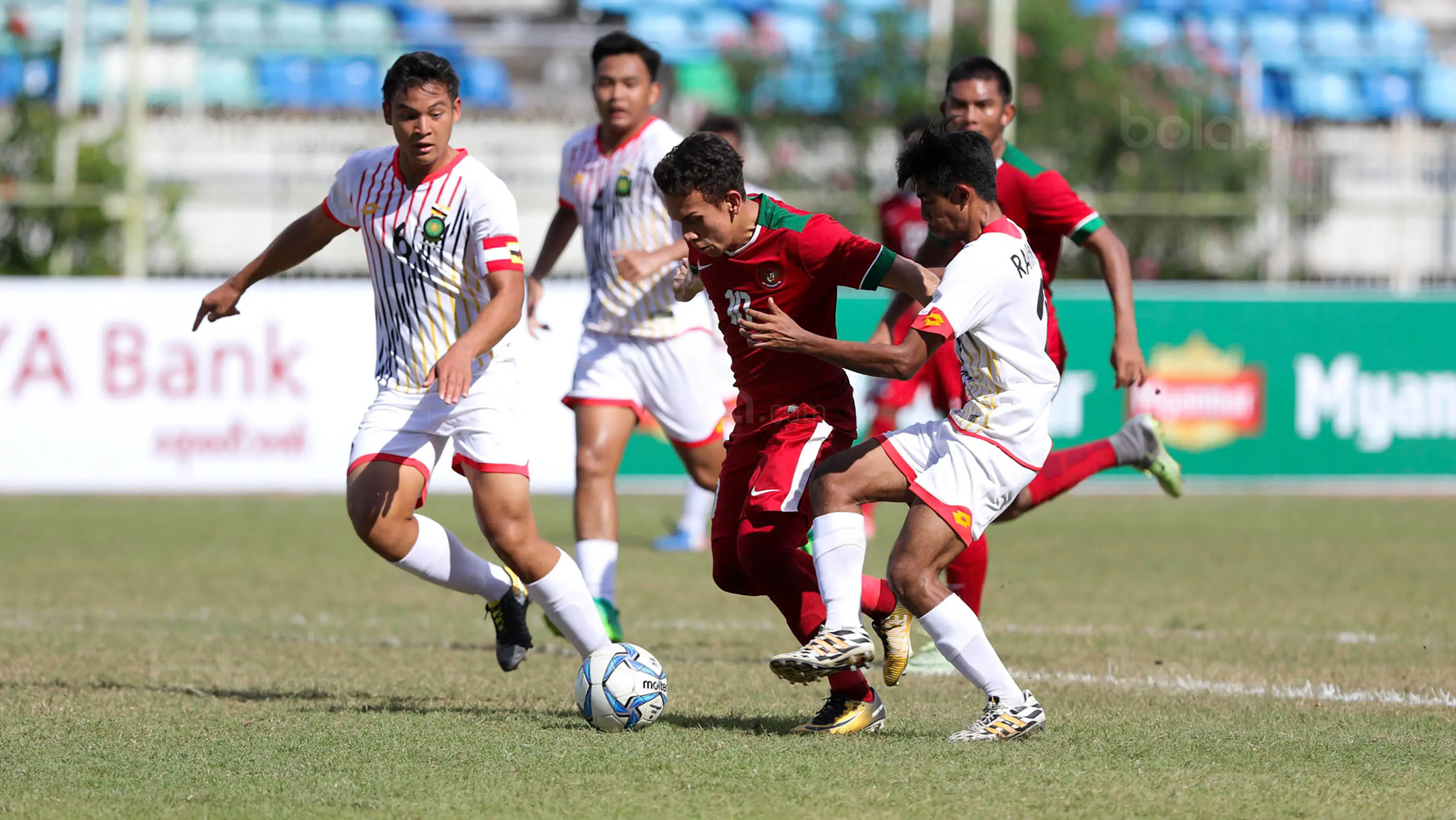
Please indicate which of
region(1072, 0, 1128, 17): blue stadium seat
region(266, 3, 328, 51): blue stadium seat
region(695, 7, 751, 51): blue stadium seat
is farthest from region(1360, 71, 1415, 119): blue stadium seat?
region(266, 3, 328, 51): blue stadium seat

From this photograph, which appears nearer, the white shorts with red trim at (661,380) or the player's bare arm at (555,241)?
the white shorts with red trim at (661,380)

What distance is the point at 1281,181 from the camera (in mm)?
18953

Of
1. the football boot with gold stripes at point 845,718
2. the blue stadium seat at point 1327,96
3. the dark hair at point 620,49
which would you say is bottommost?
the football boot with gold stripes at point 845,718

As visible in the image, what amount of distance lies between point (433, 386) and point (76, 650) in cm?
227

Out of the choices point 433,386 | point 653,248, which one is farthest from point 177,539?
point 433,386

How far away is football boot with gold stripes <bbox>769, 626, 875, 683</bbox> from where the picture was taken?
4.65m

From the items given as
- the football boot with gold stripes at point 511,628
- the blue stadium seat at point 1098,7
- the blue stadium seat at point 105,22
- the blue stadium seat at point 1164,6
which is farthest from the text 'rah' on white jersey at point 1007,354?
the blue stadium seat at point 1164,6

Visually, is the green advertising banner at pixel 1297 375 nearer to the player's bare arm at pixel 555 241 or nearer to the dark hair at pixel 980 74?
the player's bare arm at pixel 555 241

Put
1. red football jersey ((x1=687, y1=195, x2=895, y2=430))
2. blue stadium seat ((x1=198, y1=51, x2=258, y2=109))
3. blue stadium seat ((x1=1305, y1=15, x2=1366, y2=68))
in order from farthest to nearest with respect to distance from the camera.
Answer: blue stadium seat ((x1=1305, y1=15, x2=1366, y2=68)) < blue stadium seat ((x1=198, y1=51, x2=258, y2=109)) < red football jersey ((x1=687, y1=195, x2=895, y2=430))

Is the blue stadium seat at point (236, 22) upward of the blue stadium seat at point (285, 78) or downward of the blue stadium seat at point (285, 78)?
upward

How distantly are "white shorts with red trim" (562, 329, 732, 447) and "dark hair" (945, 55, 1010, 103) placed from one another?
5.56 feet

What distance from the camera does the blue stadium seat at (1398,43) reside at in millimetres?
24781

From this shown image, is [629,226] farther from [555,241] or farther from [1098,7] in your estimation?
[1098,7]

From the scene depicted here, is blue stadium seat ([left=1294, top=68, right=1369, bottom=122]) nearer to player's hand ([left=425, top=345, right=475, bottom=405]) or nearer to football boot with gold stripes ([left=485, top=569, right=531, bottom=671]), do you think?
football boot with gold stripes ([left=485, top=569, right=531, bottom=671])
